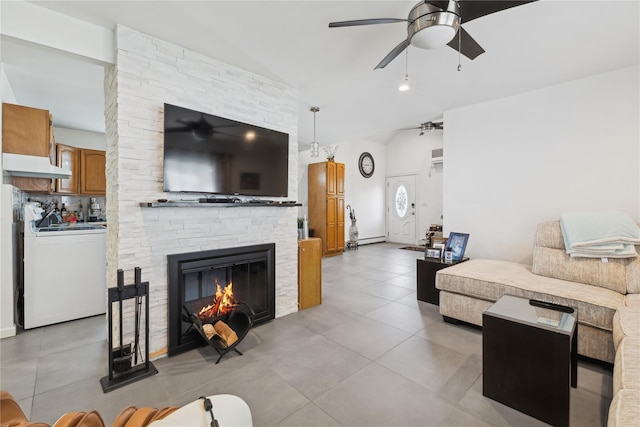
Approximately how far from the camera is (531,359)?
1.70m

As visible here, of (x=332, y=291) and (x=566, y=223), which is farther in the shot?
(x=332, y=291)

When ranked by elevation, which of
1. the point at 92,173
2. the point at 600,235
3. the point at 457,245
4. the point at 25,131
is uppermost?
the point at 25,131

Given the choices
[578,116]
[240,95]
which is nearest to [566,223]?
[578,116]

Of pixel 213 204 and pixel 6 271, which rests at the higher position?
pixel 213 204

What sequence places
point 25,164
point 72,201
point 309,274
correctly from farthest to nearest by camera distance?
point 72,201, point 309,274, point 25,164

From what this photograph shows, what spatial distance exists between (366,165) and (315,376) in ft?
23.0

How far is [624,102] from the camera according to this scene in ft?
9.77

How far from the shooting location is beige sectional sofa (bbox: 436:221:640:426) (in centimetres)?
175

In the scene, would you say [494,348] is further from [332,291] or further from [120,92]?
[120,92]

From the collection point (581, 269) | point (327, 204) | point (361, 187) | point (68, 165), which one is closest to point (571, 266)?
point (581, 269)

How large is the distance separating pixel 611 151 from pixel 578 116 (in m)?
0.51

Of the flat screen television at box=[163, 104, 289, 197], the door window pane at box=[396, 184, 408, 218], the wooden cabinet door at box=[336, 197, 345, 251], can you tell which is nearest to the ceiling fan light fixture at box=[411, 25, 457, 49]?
the flat screen television at box=[163, 104, 289, 197]

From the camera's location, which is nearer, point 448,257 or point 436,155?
point 448,257

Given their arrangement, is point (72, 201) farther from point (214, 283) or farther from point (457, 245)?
point (457, 245)
